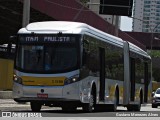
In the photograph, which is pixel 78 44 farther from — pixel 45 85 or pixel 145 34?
pixel 145 34

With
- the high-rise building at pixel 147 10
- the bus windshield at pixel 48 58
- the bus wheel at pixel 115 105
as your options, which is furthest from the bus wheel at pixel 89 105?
the high-rise building at pixel 147 10

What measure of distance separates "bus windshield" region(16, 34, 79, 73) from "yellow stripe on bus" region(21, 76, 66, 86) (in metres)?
0.26

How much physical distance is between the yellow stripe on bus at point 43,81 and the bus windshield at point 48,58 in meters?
0.26

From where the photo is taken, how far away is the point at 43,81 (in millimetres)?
19797

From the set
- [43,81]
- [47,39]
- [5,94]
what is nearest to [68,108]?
[43,81]

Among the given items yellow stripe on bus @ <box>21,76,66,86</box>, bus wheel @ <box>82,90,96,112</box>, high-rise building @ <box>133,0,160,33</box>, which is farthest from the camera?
high-rise building @ <box>133,0,160,33</box>

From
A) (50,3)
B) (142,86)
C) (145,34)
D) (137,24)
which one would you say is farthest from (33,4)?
(137,24)

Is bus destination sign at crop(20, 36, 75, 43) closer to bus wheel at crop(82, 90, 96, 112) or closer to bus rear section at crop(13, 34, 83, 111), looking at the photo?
bus rear section at crop(13, 34, 83, 111)

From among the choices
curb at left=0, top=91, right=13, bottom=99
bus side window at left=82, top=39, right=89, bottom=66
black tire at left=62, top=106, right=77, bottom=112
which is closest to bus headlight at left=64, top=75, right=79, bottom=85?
bus side window at left=82, top=39, right=89, bottom=66

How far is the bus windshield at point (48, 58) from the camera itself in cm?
1989

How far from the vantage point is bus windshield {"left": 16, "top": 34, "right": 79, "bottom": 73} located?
1989 centimetres

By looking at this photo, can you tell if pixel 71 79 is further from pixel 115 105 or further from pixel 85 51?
pixel 115 105

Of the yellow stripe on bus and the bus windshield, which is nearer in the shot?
the yellow stripe on bus

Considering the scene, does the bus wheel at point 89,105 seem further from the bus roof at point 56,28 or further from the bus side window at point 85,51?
the bus roof at point 56,28
